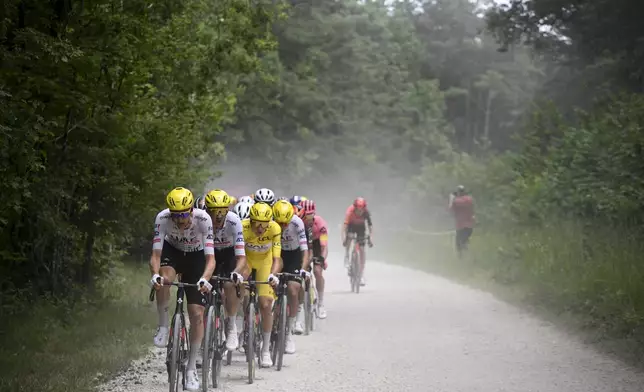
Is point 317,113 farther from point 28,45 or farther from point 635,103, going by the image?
point 28,45

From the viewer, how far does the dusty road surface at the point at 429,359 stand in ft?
36.8

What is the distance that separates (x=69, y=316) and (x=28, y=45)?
427 centimetres

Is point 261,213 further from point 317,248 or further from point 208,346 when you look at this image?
point 317,248

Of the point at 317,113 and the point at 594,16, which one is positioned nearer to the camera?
the point at 594,16

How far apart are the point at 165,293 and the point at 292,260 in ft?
12.6

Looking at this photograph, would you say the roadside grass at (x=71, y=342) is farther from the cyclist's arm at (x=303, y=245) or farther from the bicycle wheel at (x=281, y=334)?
the cyclist's arm at (x=303, y=245)

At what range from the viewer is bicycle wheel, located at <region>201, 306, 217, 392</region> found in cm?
1051

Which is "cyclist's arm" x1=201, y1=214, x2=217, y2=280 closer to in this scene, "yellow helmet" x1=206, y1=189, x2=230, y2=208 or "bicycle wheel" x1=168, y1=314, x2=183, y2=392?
"bicycle wheel" x1=168, y1=314, x2=183, y2=392

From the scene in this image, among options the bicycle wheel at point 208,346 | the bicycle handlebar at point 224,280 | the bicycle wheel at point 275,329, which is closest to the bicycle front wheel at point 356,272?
the bicycle wheel at point 275,329

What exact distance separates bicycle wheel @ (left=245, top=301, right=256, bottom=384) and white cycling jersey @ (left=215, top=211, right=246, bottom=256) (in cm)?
81

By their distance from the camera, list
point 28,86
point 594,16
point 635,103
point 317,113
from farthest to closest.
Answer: point 317,113
point 594,16
point 635,103
point 28,86

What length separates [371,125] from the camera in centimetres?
6931

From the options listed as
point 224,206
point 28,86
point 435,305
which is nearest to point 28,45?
point 28,86

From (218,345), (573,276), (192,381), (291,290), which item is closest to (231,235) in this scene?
(218,345)
